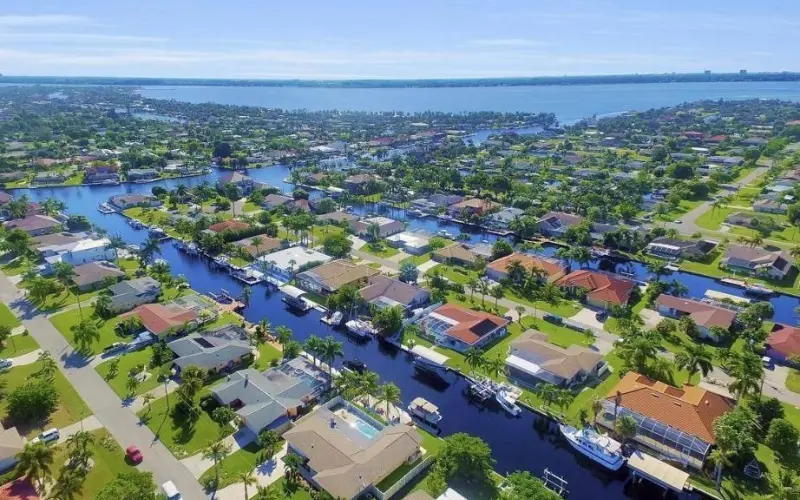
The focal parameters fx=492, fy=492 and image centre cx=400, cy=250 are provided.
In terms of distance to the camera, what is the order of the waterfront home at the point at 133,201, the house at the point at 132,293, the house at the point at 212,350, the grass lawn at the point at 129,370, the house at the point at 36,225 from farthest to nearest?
the waterfront home at the point at 133,201 → the house at the point at 36,225 → the house at the point at 132,293 → the house at the point at 212,350 → the grass lawn at the point at 129,370

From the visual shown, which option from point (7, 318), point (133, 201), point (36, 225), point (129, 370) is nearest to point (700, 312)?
point (129, 370)

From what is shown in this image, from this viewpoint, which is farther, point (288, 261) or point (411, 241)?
point (411, 241)

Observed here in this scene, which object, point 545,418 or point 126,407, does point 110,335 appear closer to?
point 126,407

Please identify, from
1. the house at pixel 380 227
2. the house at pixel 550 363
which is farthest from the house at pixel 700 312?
the house at pixel 380 227

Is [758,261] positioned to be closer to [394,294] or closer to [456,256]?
[456,256]

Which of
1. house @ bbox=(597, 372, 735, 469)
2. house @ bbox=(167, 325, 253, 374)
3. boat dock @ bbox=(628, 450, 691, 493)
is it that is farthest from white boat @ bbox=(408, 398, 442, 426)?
house @ bbox=(167, 325, 253, 374)

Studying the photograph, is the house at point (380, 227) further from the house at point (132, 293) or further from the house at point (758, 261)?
the house at point (758, 261)

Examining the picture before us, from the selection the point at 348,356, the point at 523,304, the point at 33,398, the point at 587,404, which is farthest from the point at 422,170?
the point at 33,398
